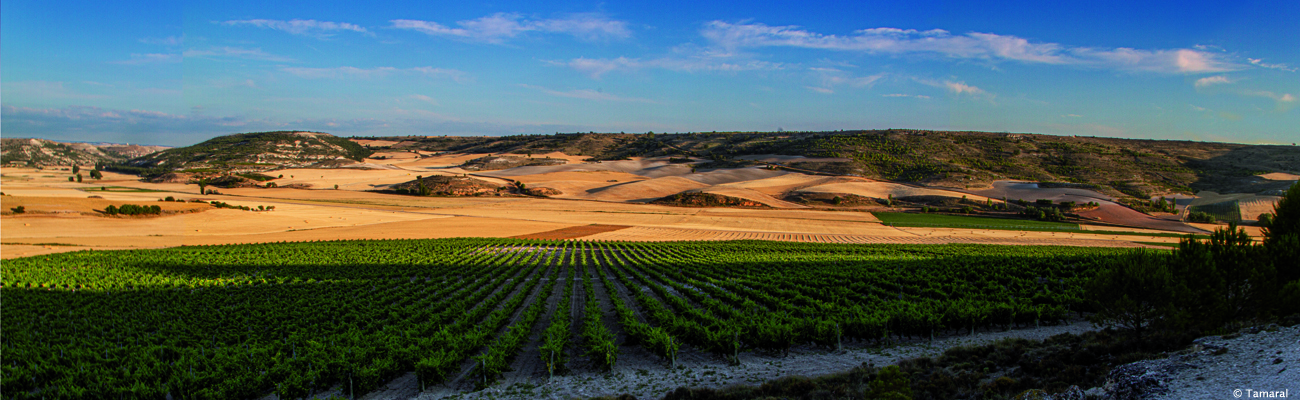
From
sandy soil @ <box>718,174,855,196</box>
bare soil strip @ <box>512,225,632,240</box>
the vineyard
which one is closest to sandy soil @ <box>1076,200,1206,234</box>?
sandy soil @ <box>718,174,855,196</box>

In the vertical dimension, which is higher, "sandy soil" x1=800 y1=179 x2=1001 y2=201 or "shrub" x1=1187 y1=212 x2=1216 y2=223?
"sandy soil" x1=800 y1=179 x2=1001 y2=201

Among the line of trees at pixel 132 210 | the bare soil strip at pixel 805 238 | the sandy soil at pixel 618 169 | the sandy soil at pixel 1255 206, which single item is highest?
the sandy soil at pixel 618 169

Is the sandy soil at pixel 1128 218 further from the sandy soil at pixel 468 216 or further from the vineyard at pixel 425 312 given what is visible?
the vineyard at pixel 425 312

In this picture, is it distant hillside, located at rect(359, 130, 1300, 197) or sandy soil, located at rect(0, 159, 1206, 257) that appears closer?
sandy soil, located at rect(0, 159, 1206, 257)

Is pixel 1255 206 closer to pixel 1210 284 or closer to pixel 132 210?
pixel 1210 284

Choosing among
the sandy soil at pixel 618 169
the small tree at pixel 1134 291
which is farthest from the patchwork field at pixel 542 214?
the small tree at pixel 1134 291

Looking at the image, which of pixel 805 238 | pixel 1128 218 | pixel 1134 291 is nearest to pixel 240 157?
pixel 805 238

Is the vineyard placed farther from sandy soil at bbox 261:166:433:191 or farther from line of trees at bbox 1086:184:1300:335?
sandy soil at bbox 261:166:433:191
